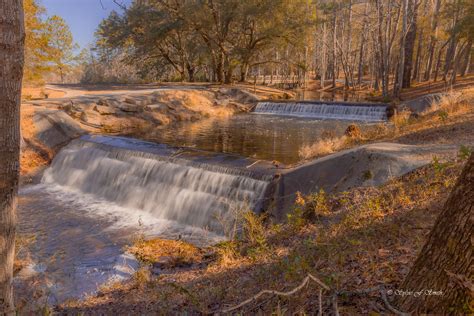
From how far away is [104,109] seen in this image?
68.8 feet

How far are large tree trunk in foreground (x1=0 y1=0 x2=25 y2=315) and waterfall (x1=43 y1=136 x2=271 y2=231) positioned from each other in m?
4.74

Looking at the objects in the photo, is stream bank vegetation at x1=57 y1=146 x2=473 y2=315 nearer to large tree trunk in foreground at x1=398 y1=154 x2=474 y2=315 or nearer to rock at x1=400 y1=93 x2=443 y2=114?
large tree trunk in foreground at x1=398 y1=154 x2=474 y2=315

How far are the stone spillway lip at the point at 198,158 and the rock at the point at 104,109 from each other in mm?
5468

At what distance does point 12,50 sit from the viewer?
266cm

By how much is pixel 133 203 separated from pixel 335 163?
6.69 metres

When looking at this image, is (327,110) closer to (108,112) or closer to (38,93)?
(108,112)

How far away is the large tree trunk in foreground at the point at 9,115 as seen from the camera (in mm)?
2617

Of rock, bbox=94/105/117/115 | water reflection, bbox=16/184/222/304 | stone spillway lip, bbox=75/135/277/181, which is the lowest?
water reflection, bbox=16/184/222/304

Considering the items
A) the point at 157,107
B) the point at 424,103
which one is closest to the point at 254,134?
the point at 157,107

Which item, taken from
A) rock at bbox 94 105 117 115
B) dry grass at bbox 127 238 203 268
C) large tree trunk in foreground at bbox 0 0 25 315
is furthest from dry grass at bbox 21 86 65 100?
large tree trunk in foreground at bbox 0 0 25 315

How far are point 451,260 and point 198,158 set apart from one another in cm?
995

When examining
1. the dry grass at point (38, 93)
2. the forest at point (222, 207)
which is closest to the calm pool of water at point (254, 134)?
the forest at point (222, 207)

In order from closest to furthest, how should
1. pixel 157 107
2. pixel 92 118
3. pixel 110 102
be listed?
pixel 92 118 → pixel 110 102 → pixel 157 107

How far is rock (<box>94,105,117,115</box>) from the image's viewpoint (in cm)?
2073
